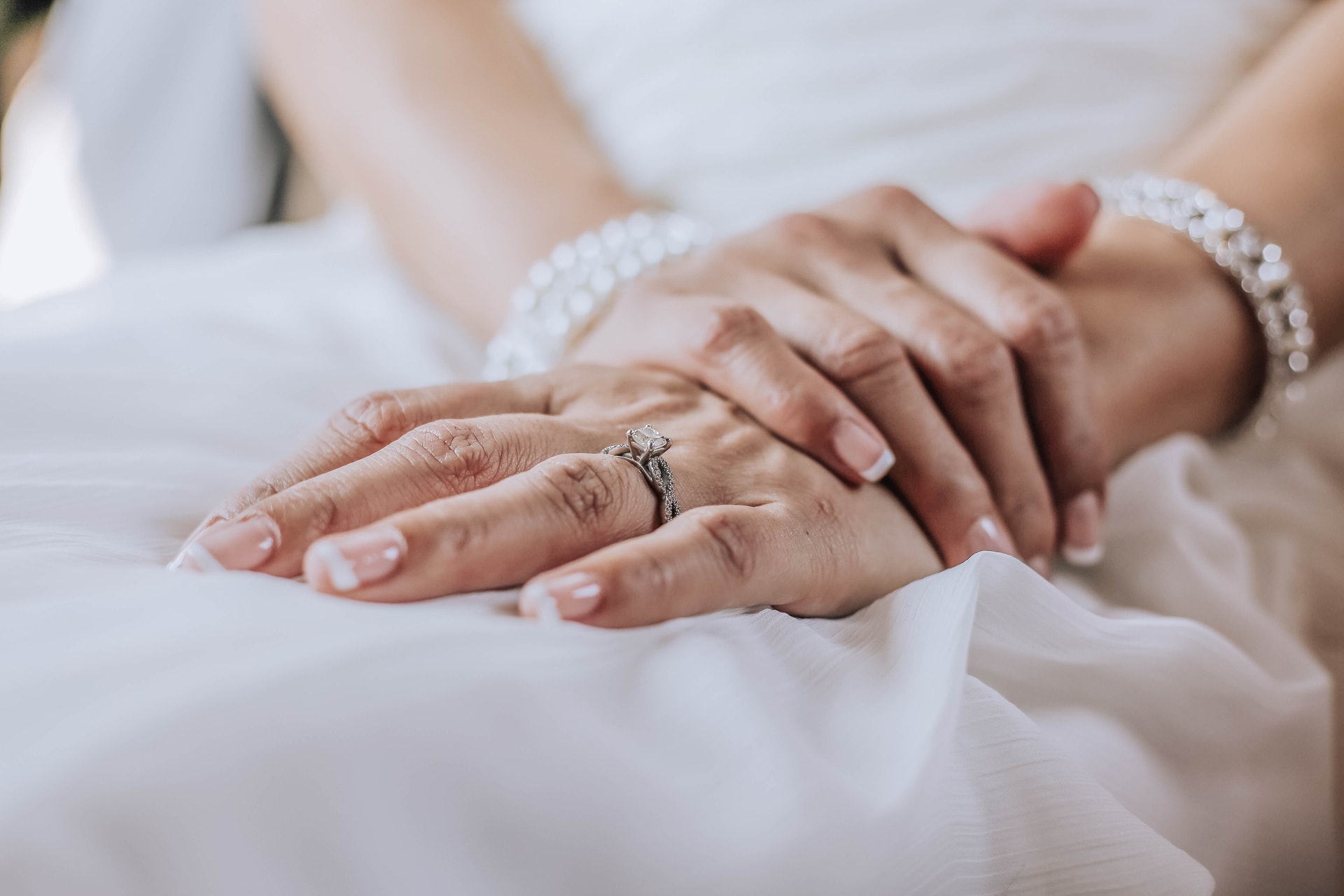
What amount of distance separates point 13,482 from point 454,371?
0.36 meters

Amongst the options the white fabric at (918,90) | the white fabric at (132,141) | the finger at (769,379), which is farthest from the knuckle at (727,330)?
the white fabric at (132,141)

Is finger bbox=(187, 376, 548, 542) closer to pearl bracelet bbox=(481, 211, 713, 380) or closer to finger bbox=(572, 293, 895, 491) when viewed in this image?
finger bbox=(572, 293, 895, 491)

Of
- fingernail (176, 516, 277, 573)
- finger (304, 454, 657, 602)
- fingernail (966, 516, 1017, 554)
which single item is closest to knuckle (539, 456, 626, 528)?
finger (304, 454, 657, 602)

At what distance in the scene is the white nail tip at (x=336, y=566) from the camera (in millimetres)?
335

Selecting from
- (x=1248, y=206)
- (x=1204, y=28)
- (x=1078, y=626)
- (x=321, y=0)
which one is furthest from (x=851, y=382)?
(x=321, y=0)

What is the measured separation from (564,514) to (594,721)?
0.33 feet

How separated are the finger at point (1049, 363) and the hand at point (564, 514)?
0.12 m

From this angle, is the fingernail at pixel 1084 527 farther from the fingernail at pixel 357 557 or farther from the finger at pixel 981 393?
the fingernail at pixel 357 557

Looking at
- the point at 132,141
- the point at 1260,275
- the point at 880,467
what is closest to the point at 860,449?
the point at 880,467

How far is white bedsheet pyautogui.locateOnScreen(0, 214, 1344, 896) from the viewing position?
0.88 ft

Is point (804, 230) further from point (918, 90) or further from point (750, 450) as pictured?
point (918, 90)

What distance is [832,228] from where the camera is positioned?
24.0 inches

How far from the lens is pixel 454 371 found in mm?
751

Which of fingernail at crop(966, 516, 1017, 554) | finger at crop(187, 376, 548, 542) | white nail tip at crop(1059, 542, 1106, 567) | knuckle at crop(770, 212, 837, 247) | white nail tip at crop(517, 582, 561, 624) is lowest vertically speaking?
white nail tip at crop(1059, 542, 1106, 567)
